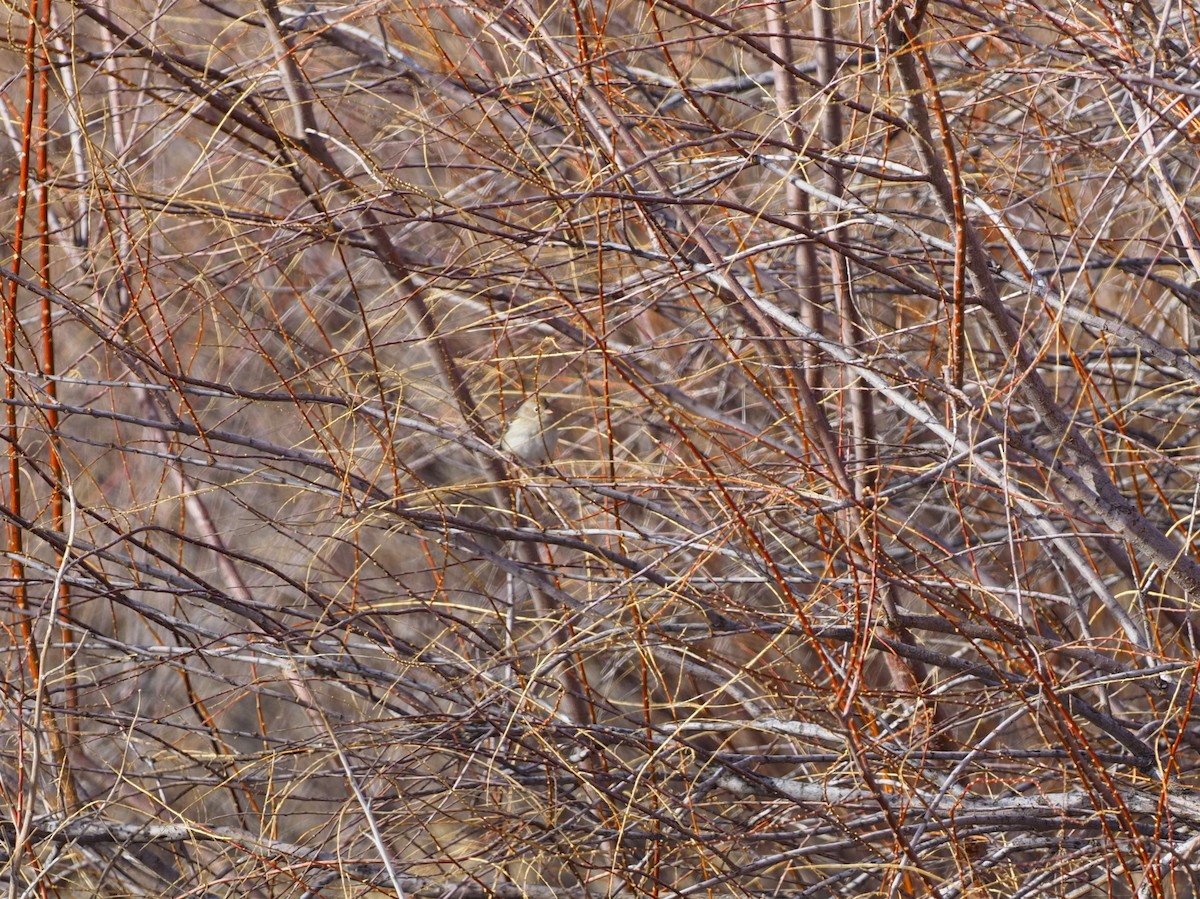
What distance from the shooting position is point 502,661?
170cm

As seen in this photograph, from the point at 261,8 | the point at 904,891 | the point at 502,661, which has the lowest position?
the point at 904,891

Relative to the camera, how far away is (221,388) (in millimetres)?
1615

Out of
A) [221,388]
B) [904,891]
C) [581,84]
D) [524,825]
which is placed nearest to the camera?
[581,84]

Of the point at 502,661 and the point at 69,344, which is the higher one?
the point at 69,344

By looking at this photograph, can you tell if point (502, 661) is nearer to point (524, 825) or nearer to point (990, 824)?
point (524, 825)

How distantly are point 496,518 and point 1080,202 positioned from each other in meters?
1.94

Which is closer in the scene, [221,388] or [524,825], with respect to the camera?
[221,388]

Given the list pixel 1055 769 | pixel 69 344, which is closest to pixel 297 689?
pixel 1055 769

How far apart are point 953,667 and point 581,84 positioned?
1014 millimetres

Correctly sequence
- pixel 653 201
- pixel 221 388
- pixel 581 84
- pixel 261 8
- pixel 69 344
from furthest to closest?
pixel 69 344
pixel 261 8
pixel 221 388
pixel 581 84
pixel 653 201

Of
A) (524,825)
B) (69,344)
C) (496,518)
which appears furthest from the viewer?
(69,344)

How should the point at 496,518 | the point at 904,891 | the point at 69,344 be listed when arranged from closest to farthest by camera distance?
the point at 904,891 → the point at 496,518 → the point at 69,344

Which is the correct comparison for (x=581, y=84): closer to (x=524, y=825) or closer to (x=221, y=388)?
(x=221, y=388)

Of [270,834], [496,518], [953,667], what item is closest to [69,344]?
[496,518]
